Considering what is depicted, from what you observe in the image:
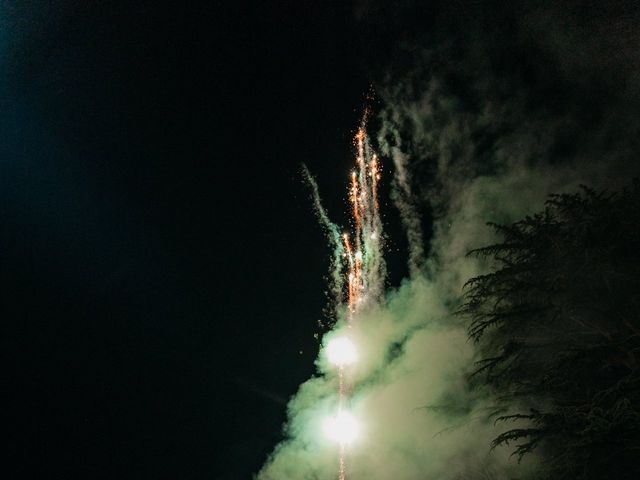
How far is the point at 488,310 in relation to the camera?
6.70 metres

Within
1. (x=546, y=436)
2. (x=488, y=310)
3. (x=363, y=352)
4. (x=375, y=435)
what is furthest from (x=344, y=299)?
(x=546, y=436)

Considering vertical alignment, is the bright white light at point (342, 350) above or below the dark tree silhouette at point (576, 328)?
above

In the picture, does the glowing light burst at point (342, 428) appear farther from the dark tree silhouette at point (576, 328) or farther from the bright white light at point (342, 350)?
the dark tree silhouette at point (576, 328)

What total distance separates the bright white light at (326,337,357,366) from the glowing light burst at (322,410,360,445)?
→ 239 cm

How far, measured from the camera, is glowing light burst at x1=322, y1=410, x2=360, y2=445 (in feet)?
55.5

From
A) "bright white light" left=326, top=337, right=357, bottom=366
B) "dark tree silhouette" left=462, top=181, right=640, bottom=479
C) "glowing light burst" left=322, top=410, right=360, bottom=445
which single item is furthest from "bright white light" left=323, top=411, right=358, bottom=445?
"dark tree silhouette" left=462, top=181, right=640, bottom=479

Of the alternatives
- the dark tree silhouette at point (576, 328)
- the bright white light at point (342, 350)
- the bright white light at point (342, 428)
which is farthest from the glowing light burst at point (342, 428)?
the dark tree silhouette at point (576, 328)

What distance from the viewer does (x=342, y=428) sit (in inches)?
685

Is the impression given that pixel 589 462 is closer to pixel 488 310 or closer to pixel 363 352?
pixel 488 310

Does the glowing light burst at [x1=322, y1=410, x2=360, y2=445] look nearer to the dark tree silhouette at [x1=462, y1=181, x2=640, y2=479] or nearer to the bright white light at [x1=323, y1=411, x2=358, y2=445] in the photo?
the bright white light at [x1=323, y1=411, x2=358, y2=445]

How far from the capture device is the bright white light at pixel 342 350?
1925cm

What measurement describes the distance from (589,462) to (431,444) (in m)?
9.68

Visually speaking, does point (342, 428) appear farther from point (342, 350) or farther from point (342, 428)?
point (342, 350)

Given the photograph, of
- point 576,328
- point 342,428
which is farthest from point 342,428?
point 576,328
